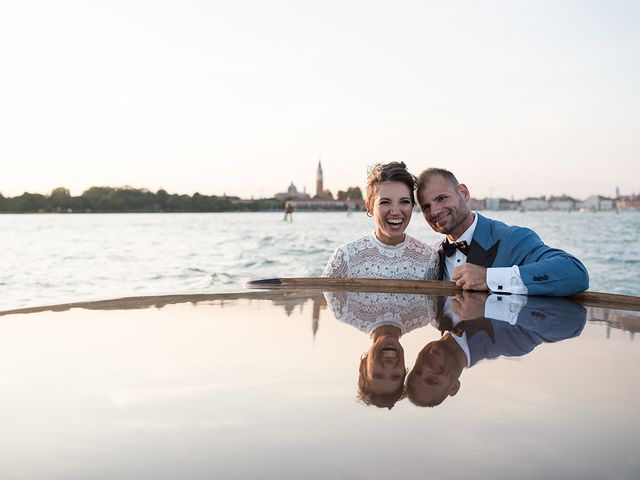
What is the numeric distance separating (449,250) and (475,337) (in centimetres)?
147

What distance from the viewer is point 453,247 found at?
110 inches

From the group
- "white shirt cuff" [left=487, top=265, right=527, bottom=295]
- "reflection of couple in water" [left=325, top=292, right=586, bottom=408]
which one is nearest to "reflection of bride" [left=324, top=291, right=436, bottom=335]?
"reflection of couple in water" [left=325, top=292, right=586, bottom=408]

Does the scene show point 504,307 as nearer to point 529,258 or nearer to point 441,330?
point 441,330

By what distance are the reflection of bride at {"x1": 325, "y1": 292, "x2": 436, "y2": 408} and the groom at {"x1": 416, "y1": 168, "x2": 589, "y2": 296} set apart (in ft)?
1.10

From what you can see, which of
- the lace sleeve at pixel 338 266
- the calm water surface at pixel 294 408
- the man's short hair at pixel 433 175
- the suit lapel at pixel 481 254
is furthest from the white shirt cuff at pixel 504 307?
the lace sleeve at pixel 338 266

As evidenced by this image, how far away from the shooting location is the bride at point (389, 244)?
9.25ft

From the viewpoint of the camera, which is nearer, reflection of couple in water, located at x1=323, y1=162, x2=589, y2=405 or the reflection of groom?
the reflection of groom

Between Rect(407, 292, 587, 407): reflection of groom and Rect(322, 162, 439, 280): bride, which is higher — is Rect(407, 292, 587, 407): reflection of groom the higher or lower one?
the lower one

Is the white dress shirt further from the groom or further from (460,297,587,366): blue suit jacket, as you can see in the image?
(460,297,587,366): blue suit jacket

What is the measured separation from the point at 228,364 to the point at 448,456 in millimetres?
577

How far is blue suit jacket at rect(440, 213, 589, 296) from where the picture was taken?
222 centimetres

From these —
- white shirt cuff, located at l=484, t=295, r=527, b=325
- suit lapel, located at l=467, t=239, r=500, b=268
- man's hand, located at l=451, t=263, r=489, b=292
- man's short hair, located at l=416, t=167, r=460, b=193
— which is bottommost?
white shirt cuff, located at l=484, t=295, r=527, b=325

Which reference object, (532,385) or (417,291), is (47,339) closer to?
(532,385)

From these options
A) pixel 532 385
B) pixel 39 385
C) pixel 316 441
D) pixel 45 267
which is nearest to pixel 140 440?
pixel 316 441
